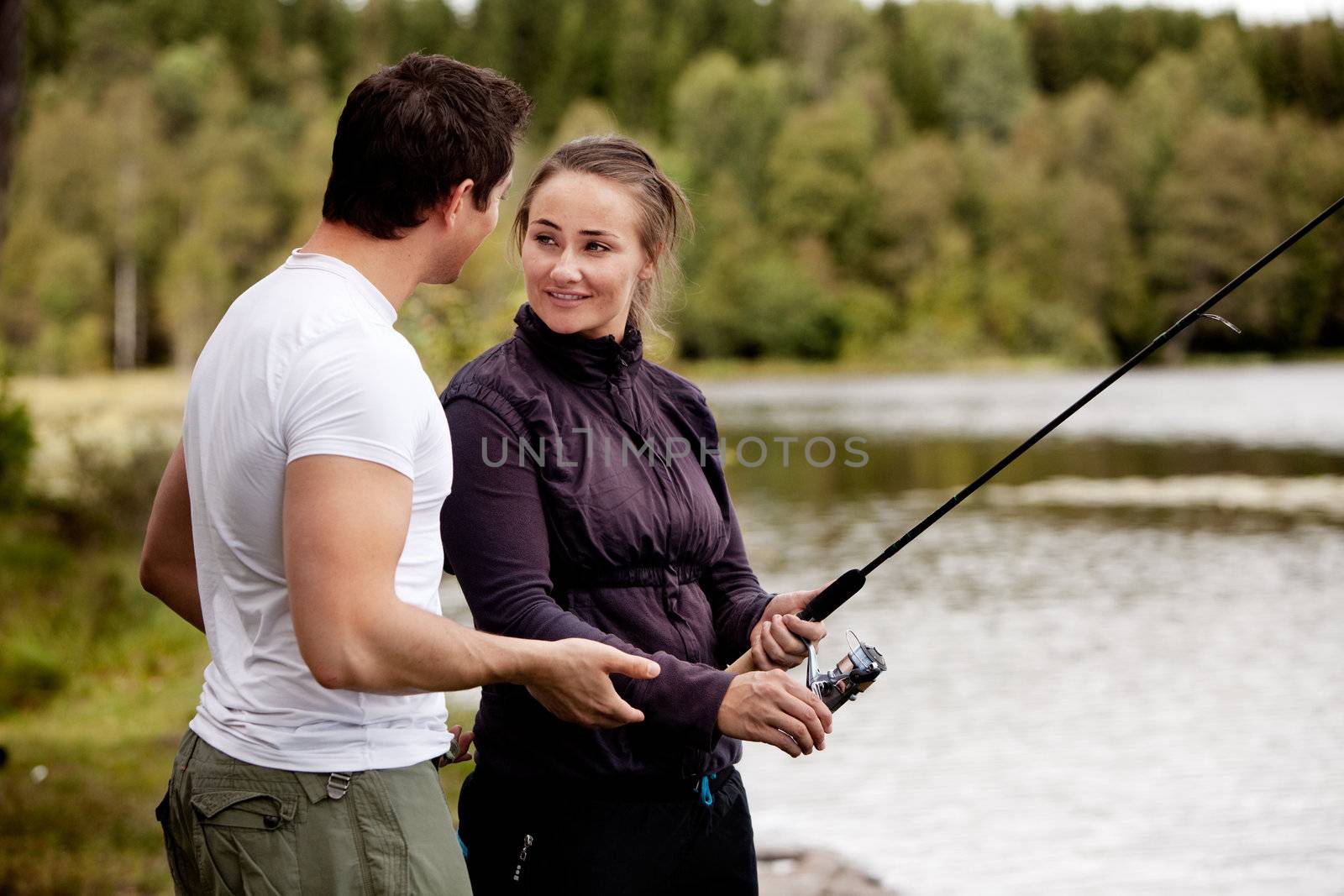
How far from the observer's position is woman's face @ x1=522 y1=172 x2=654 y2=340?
239cm

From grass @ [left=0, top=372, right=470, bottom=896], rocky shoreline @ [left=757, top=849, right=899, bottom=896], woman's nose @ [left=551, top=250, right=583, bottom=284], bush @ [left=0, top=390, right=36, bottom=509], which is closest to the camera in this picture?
woman's nose @ [left=551, top=250, right=583, bottom=284]

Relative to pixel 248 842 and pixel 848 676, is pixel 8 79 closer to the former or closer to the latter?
pixel 848 676

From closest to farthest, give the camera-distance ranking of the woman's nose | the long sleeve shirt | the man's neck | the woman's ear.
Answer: the man's neck → the long sleeve shirt → the woman's nose → the woman's ear

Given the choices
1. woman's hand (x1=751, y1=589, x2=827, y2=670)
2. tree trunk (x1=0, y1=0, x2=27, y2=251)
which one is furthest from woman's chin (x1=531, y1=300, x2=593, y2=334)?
tree trunk (x1=0, y1=0, x2=27, y2=251)

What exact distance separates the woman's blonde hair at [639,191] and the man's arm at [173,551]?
0.75 metres

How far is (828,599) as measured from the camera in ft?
8.21

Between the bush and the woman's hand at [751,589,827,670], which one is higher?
the woman's hand at [751,589,827,670]

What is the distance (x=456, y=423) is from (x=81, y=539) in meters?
11.6

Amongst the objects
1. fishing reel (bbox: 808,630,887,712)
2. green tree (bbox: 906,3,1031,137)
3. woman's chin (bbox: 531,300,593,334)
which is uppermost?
green tree (bbox: 906,3,1031,137)

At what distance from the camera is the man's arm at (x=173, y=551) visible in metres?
2.11

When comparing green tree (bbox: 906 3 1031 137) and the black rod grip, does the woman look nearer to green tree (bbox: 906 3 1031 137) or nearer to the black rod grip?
the black rod grip

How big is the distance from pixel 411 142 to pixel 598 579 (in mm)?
772

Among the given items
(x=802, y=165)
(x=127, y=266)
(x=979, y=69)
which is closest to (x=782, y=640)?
(x=127, y=266)

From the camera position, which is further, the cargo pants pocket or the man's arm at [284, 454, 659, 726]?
the cargo pants pocket
